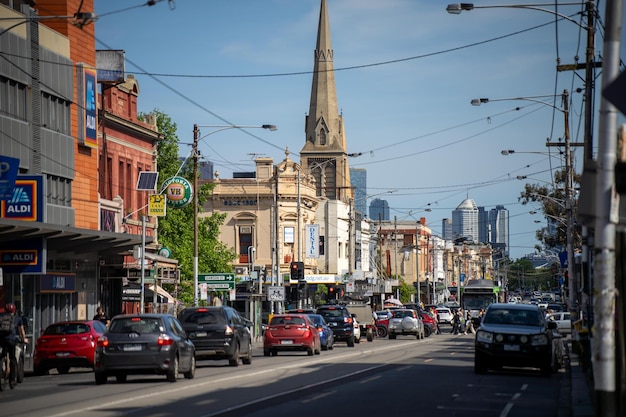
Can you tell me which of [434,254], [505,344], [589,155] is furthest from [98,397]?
[434,254]

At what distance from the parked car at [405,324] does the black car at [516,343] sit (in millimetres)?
35292

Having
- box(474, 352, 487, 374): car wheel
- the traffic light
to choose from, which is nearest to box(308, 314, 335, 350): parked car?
the traffic light

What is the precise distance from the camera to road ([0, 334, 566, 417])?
1916 cm

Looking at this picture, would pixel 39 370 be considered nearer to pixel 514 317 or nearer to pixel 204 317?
pixel 204 317

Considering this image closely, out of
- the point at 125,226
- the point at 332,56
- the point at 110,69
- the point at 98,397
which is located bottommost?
the point at 98,397

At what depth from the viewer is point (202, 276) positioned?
5759 centimetres

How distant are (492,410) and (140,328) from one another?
31.8 feet

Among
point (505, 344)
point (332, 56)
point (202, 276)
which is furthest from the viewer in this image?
point (332, 56)

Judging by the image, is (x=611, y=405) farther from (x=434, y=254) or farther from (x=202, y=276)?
(x=434, y=254)

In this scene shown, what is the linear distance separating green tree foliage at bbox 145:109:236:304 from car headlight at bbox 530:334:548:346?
4825 centimetres

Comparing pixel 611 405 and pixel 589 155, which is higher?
pixel 589 155

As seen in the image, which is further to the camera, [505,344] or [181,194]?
[181,194]

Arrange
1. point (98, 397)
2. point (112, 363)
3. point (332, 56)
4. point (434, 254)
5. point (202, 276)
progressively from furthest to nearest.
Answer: point (434, 254) < point (332, 56) < point (202, 276) < point (112, 363) < point (98, 397)

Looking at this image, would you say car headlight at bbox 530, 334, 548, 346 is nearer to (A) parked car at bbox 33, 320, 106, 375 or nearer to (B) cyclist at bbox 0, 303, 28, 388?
(A) parked car at bbox 33, 320, 106, 375
